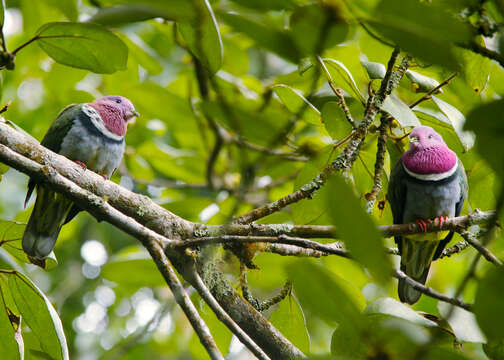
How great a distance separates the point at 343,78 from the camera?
6.57 ft

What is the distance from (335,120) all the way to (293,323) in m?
0.78

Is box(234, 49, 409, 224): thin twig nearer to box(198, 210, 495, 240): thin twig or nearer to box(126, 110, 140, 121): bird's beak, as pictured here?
box(198, 210, 495, 240): thin twig

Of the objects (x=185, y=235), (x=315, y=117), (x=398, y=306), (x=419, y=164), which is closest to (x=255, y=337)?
(x=185, y=235)

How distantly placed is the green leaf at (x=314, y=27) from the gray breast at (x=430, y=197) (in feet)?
6.68

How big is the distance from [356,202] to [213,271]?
4.81 feet

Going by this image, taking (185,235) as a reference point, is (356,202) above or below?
above

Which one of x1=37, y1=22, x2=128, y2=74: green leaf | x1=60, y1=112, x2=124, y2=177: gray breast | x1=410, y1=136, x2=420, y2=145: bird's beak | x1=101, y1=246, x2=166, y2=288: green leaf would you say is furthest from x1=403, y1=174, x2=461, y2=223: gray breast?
x1=60, y1=112, x2=124, y2=177: gray breast

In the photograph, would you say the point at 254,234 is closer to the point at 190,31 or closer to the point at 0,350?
the point at 190,31

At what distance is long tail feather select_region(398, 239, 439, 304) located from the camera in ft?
8.98

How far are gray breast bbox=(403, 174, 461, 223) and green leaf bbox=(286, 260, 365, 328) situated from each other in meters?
1.86

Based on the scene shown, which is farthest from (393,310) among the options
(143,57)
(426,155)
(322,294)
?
(143,57)

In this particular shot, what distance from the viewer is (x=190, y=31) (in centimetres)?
163

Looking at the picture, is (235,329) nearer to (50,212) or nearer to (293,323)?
(293,323)

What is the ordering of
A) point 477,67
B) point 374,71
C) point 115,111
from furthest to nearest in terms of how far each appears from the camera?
point 115,111
point 374,71
point 477,67
